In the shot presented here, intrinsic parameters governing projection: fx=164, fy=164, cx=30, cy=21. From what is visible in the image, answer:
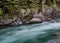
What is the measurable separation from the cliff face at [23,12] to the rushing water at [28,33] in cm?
102

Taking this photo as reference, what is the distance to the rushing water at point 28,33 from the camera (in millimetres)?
11295

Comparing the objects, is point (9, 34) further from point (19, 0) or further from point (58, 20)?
point (58, 20)

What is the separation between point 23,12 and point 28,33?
12.4 ft

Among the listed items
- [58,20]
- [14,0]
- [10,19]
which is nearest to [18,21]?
[10,19]

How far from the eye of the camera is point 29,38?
11.6 meters

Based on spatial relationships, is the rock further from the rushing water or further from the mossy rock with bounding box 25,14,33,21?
the rushing water

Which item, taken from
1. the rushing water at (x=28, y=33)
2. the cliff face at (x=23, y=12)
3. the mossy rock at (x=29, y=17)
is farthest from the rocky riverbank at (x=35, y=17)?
the rushing water at (x=28, y=33)

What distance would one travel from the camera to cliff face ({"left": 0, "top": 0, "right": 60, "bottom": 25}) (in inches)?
622

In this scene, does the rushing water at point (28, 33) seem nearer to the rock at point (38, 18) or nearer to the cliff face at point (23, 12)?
the rock at point (38, 18)

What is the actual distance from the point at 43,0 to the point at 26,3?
2.09 m

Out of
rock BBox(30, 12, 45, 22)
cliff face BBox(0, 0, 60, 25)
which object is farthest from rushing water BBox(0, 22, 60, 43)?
cliff face BBox(0, 0, 60, 25)

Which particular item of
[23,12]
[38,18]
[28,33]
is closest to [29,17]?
[23,12]

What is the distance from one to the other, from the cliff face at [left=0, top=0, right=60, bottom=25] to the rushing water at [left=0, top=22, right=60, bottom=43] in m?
1.02

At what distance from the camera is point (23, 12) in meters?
16.3
